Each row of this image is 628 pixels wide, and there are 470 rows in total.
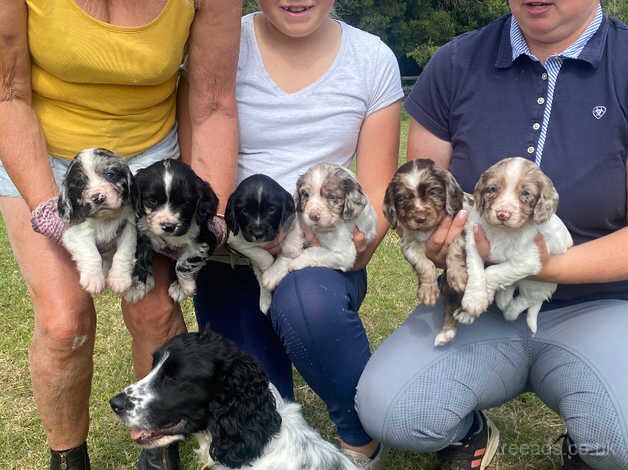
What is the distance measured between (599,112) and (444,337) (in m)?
1.35

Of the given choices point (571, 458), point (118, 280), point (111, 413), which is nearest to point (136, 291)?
point (118, 280)

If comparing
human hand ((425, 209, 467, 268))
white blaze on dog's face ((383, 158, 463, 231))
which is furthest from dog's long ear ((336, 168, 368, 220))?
human hand ((425, 209, 467, 268))

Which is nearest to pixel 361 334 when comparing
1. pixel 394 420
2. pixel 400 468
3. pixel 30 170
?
pixel 394 420

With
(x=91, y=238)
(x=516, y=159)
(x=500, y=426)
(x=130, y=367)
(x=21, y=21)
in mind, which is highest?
(x=21, y=21)

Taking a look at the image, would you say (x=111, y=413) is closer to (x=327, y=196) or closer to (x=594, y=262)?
(x=327, y=196)

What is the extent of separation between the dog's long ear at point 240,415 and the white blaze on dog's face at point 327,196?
3.27 ft

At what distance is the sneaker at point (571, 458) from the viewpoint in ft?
12.2

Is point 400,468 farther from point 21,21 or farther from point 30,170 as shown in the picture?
point 21,21

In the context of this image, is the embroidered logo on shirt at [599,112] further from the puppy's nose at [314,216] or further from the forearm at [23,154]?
the forearm at [23,154]

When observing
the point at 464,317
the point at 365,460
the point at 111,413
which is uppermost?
the point at 464,317

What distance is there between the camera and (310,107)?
408 cm

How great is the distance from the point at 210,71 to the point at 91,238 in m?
1.10

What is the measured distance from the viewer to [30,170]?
342cm

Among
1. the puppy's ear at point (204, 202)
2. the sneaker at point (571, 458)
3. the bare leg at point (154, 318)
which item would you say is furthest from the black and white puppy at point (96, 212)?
the sneaker at point (571, 458)
